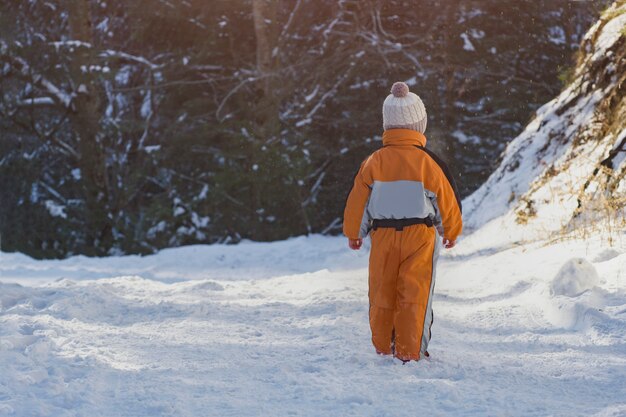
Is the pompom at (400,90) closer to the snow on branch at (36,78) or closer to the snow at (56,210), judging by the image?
the snow on branch at (36,78)

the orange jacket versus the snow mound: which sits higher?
the orange jacket

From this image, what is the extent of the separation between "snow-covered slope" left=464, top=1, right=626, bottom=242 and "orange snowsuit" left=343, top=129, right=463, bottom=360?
2217mm

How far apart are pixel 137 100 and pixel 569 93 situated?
13.3 meters

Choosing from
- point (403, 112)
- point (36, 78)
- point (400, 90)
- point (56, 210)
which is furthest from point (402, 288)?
point (56, 210)

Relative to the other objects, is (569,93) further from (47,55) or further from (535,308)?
(47,55)

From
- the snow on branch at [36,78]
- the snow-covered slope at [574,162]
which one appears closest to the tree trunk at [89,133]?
the snow on branch at [36,78]

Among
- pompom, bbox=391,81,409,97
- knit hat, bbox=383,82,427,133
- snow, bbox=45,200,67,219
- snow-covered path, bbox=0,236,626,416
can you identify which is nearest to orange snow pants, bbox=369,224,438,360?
snow-covered path, bbox=0,236,626,416

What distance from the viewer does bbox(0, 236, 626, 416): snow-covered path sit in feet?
10.9

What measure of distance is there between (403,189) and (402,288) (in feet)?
1.85

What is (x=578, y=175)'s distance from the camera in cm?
747

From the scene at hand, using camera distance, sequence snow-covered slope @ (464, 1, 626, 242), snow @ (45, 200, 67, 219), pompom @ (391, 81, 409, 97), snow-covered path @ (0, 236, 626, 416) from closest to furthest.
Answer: snow-covered path @ (0, 236, 626, 416) < pompom @ (391, 81, 409, 97) < snow-covered slope @ (464, 1, 626, 242) < snow @ (45, 200, 67, 219)

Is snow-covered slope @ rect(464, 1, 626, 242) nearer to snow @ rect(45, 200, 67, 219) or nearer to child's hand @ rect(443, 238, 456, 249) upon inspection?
child's hand @ rect(443, 238, 456, 249)

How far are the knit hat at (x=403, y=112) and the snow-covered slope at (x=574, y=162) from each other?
88.9 inches

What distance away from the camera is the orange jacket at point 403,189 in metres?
4.20
